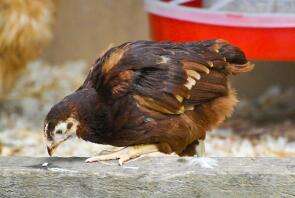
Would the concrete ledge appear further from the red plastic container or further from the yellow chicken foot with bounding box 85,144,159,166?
the red plastic container

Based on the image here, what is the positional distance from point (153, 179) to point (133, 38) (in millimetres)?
2354

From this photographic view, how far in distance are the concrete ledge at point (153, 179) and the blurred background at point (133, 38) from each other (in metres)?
1.00

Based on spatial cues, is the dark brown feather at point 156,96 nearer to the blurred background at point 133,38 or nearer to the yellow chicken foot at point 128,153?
the yellow chicken foot at point 128,153

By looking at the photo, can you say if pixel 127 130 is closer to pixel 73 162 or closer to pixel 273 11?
pixel 73 162

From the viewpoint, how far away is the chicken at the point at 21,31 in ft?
10.9

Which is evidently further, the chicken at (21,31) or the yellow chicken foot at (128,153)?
the chicken at (21,31)

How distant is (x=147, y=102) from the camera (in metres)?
2.16

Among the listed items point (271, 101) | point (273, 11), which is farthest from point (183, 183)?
point (271, 101)

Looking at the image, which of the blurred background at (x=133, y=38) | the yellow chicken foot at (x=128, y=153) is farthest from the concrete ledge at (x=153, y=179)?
the blurred background at (x=133, y=38)

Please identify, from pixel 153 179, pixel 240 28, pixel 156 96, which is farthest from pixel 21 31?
pixel 153 179

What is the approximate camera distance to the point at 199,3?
11.1ft

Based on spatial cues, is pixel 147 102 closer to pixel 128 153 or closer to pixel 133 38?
pixel 128 153

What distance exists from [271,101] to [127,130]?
2.07 meters

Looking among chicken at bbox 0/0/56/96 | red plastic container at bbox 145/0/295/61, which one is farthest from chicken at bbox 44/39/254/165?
chicken at bbox 0/0/56/96
